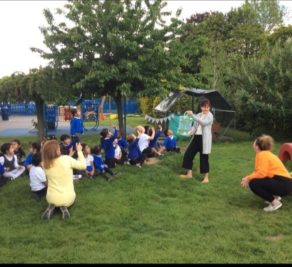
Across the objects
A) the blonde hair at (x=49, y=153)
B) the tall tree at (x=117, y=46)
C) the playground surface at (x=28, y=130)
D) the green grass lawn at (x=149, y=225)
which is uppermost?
the tall tree at (x=117, y=46)

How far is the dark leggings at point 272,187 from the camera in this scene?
721 cm

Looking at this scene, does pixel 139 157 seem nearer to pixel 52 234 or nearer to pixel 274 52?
pixel 52 234

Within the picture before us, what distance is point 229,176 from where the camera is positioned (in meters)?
10.0

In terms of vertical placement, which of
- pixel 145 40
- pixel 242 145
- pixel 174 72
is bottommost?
pixel 242 145

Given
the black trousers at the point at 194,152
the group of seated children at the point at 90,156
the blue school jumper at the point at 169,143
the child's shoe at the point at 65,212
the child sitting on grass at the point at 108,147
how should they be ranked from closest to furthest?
the child's shoe at the point at 65,212, the group of seated children at the point at 90,156, the black trousers at the point at 194,152, the child sitting on grass at the point at 108,147, the blue school jumper at the point at 169,143

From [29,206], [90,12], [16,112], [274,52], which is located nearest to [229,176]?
[29,206]

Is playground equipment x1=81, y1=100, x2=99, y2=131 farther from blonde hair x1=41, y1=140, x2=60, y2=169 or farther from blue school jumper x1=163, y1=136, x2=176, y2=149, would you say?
blonde hair x1=41, y1=140, x2=60, y2=169

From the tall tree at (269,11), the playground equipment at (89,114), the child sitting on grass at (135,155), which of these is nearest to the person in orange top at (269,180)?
the child sitting on grass at (135,155)

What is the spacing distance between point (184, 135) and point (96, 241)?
1073 centimetres

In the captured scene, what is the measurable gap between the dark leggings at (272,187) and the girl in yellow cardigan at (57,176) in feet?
9.78

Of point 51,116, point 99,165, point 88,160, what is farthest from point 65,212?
point 51,116

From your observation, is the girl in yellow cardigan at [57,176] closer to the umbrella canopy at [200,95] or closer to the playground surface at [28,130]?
the umbrella canopy at [200,95]

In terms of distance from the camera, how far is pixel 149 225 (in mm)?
6645

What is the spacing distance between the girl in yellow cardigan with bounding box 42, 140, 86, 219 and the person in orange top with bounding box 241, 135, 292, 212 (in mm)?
2971
